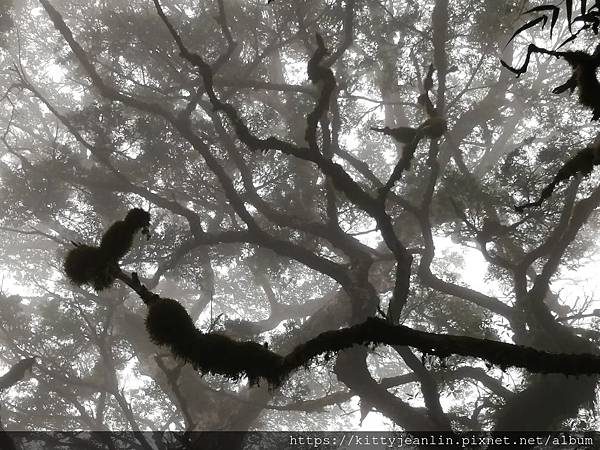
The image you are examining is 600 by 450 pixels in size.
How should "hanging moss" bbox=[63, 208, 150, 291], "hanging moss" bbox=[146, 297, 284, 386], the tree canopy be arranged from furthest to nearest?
the tree canopy, "hanging moss" bbox=[146, 297, 284, 386], "hanging moss" bbox=[63, 208, 150, 291]

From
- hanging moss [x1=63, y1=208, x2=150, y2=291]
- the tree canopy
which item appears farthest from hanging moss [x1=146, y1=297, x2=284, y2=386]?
the tree canopy

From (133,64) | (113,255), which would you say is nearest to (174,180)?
(133,64)

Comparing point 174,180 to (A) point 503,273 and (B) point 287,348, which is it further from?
(A) point 503,273

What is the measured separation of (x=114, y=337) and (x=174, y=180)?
519 cm

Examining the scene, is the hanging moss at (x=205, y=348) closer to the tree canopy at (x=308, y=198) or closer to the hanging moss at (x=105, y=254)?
the hanging moss at (x=105, y=254)

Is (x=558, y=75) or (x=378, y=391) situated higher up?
(x=558, y=75)

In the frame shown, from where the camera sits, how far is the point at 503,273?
12.5 meters

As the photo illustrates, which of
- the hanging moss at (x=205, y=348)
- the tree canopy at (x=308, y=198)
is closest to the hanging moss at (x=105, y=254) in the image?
the hanging moss at (x=205, y=348)

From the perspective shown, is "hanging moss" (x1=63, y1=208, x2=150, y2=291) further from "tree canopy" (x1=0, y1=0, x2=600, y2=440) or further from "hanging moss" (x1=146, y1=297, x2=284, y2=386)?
"tree canopy" (x1=0, y1=0, x2=600, y2=440)

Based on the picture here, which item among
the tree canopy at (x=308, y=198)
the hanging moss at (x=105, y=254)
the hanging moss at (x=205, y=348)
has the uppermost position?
the tree canopy at (x=308, y=198)

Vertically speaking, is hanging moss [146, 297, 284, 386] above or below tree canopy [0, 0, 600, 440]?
below

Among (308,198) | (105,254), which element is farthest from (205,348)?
(308,198)

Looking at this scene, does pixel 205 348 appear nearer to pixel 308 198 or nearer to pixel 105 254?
pixel 105 254

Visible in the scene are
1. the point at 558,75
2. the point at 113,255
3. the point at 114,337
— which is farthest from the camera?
the point at 558,75
